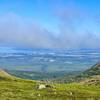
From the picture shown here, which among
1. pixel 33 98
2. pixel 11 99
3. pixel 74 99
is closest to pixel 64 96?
pixel 74 99

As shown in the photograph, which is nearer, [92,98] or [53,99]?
[53,99]

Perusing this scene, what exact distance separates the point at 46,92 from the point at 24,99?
90.2 feet

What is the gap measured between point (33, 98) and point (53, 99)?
289 inches

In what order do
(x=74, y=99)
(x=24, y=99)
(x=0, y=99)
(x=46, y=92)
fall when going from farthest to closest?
(x=46, y=92)
(x=74, y=99)
(x=24, y=99)
(x=0, y=99)

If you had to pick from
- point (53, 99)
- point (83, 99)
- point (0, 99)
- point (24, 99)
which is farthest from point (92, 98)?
point (0, 99)

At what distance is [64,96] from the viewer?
141 meters

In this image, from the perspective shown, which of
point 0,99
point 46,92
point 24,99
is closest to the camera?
point 0,99

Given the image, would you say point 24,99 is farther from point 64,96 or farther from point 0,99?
point 64,96

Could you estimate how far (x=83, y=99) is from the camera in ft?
456

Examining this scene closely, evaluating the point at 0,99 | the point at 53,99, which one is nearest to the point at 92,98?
the point at 53,99

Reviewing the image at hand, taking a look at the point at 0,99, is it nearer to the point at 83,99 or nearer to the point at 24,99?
the point at 24,99

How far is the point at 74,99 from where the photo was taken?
136 metres

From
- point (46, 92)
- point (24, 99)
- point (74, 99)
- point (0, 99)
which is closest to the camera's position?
point (0, 99)

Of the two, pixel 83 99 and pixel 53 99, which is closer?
pixel 53 99
